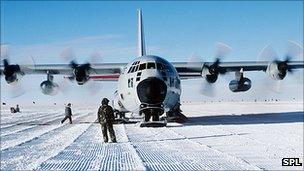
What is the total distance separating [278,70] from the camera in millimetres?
26578

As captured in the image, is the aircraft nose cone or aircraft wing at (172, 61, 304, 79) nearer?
the aircraft nose cone

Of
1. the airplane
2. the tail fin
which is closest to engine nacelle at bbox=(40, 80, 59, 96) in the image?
the airplane

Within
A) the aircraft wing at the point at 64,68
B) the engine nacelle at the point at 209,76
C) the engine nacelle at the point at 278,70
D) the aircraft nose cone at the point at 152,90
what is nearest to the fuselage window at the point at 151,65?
the aircraft nose cone at the point at 152,90

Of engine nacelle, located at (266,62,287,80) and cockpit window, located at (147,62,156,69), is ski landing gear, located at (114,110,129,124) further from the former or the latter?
engine nacelle, located at (266,62,287,80)

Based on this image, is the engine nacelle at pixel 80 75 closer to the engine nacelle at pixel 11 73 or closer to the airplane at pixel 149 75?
the airplane at pixel 149 75

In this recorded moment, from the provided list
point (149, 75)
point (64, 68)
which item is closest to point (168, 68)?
point (149, 75)

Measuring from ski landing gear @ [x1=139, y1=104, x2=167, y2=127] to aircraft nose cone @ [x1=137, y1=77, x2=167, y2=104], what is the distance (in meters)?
0.29

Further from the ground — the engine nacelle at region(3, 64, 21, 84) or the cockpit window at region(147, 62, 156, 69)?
the engine nacelle at region(3, 64, 21, 84)

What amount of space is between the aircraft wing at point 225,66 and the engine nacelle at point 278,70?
0.60 metres

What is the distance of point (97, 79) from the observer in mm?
32250

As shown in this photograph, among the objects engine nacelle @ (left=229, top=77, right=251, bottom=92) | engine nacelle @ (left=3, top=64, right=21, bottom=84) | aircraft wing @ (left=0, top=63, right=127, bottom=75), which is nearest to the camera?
engine nacelle @ (left=3, top=64, right=21, bottom=84)

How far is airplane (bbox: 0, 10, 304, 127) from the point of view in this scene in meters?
19.9

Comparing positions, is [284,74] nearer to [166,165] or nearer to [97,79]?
[97,79]

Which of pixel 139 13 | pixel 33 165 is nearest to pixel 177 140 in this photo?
pixel 33 165
